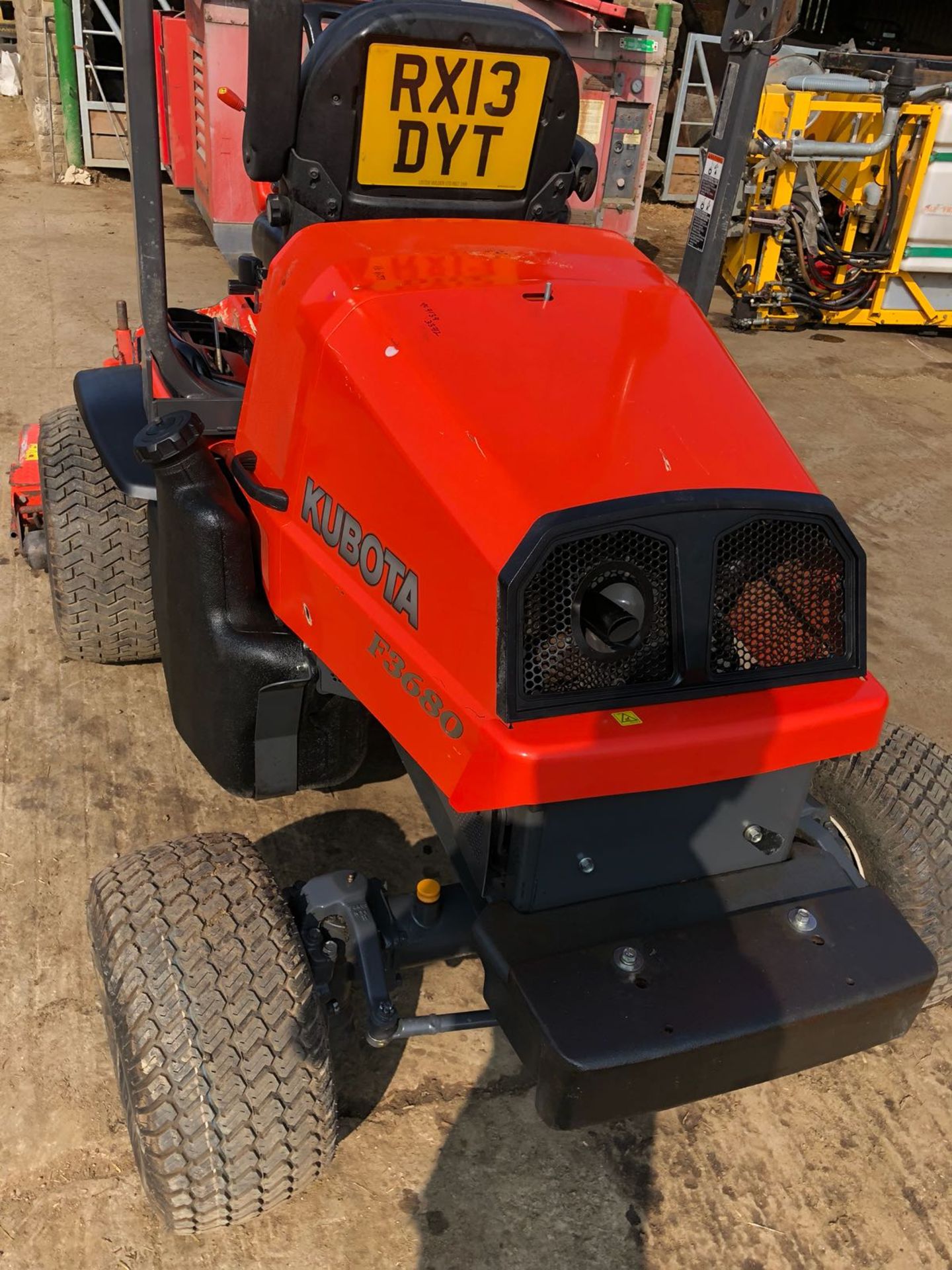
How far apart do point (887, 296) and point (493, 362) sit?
23.2 feet

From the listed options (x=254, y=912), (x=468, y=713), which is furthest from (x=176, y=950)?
(x=468, y=713)

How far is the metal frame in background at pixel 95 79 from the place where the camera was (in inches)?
367

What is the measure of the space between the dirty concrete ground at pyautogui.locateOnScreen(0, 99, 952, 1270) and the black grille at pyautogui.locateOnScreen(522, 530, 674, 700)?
112 cm

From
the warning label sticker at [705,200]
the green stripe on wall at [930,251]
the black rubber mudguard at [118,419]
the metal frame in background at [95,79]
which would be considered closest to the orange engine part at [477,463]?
the black rubber mudguard at [118,419]

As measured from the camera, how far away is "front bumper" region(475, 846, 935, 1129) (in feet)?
5.80

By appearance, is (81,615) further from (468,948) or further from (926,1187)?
(926,1187)

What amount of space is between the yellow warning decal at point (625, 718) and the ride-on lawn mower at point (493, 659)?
14 millimetres

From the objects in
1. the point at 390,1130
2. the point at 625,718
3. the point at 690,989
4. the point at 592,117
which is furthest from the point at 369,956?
the point at 592,117

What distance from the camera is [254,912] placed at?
2076 mm

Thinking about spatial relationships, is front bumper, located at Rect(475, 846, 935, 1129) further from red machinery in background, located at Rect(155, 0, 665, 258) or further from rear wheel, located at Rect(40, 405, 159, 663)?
red machinery in background, located at Rect(155, 0, 665, 258)

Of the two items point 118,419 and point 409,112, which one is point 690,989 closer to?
point 409,112

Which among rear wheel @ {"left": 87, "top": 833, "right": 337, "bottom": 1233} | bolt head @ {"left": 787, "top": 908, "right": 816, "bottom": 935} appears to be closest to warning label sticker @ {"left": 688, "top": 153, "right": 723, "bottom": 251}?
bolt head @ {"left": 787, "top": 908, "right": 816, "bottom": 935}

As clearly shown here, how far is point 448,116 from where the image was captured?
7.67ft

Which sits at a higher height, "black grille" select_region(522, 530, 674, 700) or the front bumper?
"black grille" select_region(522, 530, 674, 700)
